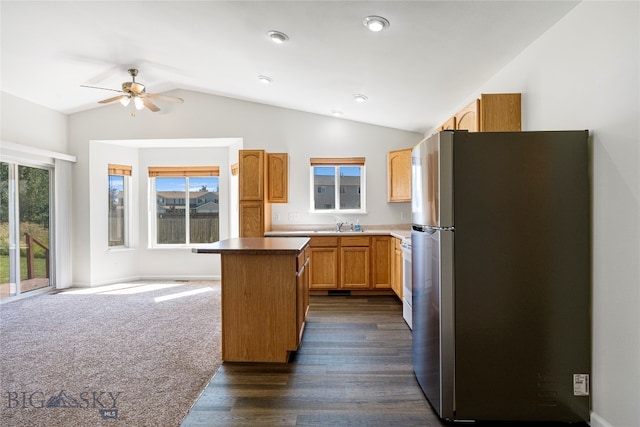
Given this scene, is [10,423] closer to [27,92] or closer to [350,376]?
[350,376]

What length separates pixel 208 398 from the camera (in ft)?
7.24

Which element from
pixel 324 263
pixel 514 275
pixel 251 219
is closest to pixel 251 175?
pixel 251 219

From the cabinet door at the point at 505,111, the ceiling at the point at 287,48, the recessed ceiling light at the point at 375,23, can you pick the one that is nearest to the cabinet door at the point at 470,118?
the cabinet door at the point at 505,111

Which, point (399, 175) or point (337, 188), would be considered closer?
point (399, 175)

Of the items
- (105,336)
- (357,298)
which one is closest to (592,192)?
(357,298)

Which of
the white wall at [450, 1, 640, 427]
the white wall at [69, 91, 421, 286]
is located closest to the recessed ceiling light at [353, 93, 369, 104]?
the white wall at [69, 91, 421, 286]

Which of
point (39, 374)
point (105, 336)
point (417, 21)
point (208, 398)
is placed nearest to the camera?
point (208, 398)

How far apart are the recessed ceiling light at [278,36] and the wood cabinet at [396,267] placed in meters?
2.60

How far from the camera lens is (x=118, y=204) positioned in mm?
6023

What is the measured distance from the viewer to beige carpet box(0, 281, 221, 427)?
209 centimetres

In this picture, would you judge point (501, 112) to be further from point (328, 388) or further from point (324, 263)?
point (324, 263)

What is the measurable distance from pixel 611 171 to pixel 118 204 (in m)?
6.58

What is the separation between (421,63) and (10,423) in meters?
3.81

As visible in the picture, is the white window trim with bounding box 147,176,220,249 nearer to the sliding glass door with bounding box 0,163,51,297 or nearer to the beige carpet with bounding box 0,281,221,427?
the sliding glass door with bounding box 0,163,51,297
